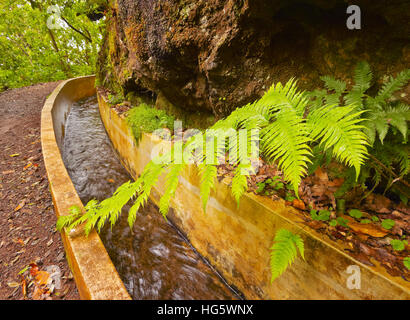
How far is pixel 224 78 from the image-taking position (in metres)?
2.75

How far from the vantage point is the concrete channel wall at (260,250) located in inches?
57.5

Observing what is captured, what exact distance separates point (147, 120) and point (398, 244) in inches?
157

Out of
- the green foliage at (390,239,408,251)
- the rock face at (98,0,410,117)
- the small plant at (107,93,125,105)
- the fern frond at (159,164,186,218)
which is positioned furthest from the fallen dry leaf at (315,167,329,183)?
the small plant at (107,93,125,105)

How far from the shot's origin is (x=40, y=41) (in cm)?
1294

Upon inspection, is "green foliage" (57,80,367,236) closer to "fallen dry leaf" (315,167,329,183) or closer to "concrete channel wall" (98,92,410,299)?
"concrete channel wall" (98,92,410,299)

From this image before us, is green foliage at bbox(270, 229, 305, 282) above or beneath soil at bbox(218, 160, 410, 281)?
beneath

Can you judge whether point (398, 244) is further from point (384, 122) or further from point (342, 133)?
point (342, 133)

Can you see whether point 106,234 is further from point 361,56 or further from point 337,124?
point 361,56

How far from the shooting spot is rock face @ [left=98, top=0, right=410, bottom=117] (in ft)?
6.03

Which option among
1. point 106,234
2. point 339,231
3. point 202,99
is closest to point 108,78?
point 202,99

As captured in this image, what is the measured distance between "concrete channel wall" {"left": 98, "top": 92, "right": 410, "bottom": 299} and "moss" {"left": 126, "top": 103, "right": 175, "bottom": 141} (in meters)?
0.42

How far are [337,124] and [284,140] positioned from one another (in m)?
0.31

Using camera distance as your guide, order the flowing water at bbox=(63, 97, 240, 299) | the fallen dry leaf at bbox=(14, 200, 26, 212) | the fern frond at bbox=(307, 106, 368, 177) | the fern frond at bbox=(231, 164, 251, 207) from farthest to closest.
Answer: the fallen dry leaf at bbox=(14, 200, 26, 212) < the flowing water at bbox=(63, 97, 240, 299) < the fern frond at bbox=(231, 164, 251, 207) < the fern frond at bbox=(307, 106, 368, 177)

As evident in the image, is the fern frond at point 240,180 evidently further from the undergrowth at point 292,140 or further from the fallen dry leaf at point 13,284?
the fallen dry leaf at point 13,284
